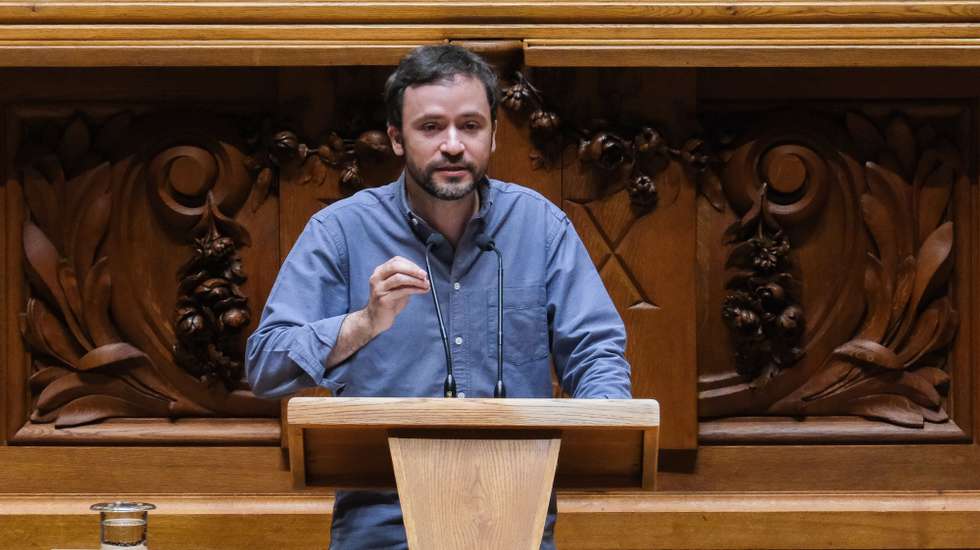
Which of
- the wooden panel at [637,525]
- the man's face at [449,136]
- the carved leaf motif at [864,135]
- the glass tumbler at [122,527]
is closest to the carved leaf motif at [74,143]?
the wooden panel at [637,525]

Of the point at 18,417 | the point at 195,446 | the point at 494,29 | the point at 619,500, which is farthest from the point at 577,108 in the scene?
the point at 18,417

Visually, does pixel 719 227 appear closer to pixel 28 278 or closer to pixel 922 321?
pixel 922 321

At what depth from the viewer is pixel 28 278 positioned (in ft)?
12.6

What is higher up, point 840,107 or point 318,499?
point 840,107

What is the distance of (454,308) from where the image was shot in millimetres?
2514

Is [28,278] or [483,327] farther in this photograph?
[28,278]

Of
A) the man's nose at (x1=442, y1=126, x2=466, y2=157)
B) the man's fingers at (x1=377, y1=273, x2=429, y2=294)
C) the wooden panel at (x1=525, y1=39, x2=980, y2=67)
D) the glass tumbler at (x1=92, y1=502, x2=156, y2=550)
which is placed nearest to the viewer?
the man's fingers at (x1=377, y1=273, x2=429, y2=294)

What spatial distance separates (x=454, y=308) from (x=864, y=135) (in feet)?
5.79

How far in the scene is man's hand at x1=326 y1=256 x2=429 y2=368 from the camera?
2131 mm

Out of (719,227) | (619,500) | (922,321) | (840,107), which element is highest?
(840,107)

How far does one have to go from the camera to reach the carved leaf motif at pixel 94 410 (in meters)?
3.83

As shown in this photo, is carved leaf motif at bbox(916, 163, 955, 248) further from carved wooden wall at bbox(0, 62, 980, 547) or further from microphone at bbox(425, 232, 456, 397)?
microphone at bbox(425, 232, 456, 397)

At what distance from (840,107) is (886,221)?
1.10 ft

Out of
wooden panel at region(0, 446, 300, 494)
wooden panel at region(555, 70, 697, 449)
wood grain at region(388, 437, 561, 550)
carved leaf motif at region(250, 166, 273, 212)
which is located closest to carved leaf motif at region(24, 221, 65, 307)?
wooden panel at region(0, 446, 300, 494)
